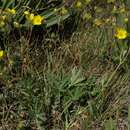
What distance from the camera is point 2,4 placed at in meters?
3.26

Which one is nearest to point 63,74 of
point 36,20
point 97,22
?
point 36,20

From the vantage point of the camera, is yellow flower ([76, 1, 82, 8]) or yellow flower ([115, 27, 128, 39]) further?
yellow flower ([76, 1, 82, 8])

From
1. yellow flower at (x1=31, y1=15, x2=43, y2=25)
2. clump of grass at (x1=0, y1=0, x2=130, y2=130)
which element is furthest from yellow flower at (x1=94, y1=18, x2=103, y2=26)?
yellow flower at (x1=31, y1=15, x2=43, y2=25)

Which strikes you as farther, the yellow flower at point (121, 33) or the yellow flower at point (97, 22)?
the yellow flower at point (97, 22)

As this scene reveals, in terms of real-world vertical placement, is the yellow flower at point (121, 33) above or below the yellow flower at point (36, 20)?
below

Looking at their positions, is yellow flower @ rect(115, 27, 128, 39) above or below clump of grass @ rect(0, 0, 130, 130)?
above

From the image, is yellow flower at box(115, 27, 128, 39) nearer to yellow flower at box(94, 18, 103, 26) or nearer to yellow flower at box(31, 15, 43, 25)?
yellow flower at box(94, 18, 103, 26)

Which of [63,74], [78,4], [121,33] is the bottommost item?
[63,74]

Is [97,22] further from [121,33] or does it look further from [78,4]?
[121,33]

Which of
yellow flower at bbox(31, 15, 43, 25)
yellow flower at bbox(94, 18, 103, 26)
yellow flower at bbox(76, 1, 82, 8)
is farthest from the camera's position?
yellow flower at bbox(76, 1, 82, 8)

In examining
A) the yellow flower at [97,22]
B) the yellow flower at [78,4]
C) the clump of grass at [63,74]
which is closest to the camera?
the clump of grass at [63,74]

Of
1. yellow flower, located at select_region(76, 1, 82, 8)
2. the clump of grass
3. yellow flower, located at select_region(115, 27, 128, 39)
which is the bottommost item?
the clump of grass

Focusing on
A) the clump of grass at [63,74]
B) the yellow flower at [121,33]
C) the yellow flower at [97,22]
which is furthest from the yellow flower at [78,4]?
the yellow flower at [121,33]

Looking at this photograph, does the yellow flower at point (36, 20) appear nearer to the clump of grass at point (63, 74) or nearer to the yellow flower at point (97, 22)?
the clump of grass at point (63, 74)
